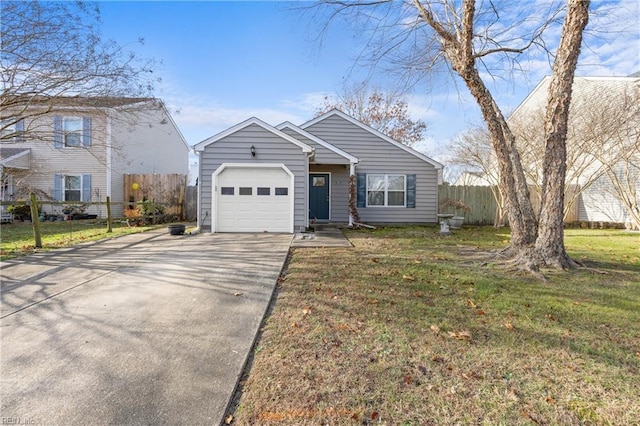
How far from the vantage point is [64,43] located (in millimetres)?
7594

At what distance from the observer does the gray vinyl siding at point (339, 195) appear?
1439 centimetres

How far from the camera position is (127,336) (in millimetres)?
3287

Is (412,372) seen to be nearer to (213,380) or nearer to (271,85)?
(213,380)

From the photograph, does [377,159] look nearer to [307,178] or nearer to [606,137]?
[307,178]

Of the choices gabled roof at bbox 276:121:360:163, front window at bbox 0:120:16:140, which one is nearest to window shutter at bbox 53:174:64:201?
front window at bbox 0:120:16:140

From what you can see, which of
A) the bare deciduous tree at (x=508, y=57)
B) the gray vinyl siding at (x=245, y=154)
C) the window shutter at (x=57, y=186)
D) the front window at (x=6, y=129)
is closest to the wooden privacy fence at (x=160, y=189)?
the window shutter at (x=57, y=186)

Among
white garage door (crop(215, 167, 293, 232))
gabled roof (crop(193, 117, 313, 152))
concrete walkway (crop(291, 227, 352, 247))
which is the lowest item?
concrete walkway (crop(291, 227, 352, 247))

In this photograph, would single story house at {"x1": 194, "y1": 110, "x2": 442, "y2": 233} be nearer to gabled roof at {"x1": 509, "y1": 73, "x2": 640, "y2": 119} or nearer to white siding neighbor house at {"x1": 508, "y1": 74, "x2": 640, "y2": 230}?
white siding neighbor house at {"x1": 508, "y1": 74, "x2": 640, "y2": 230}

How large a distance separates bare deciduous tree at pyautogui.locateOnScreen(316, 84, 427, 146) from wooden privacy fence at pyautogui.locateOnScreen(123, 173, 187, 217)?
14.0m

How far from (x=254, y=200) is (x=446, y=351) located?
839 centimetres

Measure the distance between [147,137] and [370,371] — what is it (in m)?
19.2

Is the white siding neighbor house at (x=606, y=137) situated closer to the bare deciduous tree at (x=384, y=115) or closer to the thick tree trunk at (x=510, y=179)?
the thick tree trunk at (x=510, y=179)

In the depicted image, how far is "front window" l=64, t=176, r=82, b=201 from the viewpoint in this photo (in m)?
15.7

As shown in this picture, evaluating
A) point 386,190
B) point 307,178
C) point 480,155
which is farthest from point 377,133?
point 307,178
